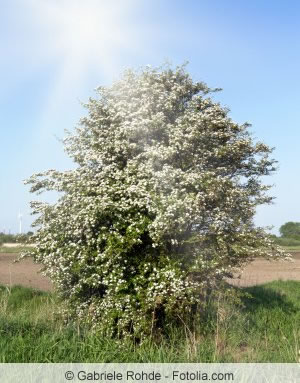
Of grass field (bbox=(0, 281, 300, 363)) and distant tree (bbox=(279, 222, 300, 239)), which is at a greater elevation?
distant tree (bbox=(279, 222, 300, 239))

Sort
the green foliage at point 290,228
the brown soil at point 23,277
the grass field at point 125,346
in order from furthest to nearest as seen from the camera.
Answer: the green foliage at point 290,228
the brown soil at point 23,277
the grass field at point 125,346

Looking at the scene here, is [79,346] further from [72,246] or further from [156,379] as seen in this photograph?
[72,246]

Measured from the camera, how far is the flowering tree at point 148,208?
1185cm

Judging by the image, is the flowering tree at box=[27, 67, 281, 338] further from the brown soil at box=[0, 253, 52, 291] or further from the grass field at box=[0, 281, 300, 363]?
the brown soil at box=[0, 253, 52, 291]

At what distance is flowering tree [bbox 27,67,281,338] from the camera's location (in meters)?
11.9

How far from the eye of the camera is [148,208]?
477 inches

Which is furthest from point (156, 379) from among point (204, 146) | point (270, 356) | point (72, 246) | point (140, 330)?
point (204, 146)

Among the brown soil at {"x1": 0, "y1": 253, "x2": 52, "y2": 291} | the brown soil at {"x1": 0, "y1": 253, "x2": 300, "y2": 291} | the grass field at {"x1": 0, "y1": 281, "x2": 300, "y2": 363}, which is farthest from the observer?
the brown soil at {"x1": 0, "y1": 253, "x2": 52, "y2": 291}
